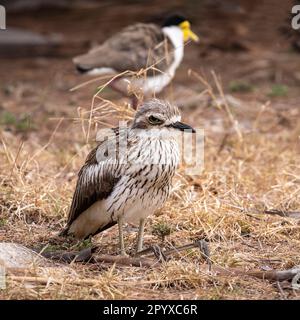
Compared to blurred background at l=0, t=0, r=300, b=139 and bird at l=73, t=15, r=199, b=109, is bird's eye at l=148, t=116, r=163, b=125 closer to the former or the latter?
bird at l=73, t=15, r=199, b=109

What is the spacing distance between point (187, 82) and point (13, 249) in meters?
6.25

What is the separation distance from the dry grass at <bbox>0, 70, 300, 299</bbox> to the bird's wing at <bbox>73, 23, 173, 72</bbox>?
926 millimetres

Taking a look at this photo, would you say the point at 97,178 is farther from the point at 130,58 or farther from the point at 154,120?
the point at 130,58

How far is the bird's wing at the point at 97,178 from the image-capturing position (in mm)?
5273

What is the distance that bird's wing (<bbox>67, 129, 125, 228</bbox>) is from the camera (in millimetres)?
5273

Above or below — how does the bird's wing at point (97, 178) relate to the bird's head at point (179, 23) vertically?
below

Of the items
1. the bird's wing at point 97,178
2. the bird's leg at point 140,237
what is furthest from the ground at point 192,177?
the bird's wing at point 97,178

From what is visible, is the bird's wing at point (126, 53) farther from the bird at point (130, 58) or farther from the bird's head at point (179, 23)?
the bird's head at point (179, 23)

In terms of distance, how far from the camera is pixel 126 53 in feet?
29.5

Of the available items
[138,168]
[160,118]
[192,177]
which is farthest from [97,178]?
[192,177]

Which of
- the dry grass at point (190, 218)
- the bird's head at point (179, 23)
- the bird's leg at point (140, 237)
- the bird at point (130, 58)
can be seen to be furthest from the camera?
the bird's head at point (179, 23)

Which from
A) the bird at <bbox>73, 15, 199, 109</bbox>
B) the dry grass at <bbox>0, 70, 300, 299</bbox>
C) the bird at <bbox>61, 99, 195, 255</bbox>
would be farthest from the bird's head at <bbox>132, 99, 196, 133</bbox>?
the bird at <bbox>73, 15, 199, 109</bbox>

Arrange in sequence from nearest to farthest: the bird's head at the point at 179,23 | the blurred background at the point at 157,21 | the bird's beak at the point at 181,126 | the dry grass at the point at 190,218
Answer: the dry grass at the point at 190,218
the bird's beak at the point at 181,126
the bird's head at the point at 179,23
the blurred background at the point at 157,21

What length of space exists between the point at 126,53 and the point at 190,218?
11.5 ft
